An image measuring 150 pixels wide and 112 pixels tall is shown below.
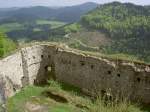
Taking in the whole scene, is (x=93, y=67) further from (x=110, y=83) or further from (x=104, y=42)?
(x=104, y=42)

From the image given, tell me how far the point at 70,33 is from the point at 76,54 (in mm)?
99818

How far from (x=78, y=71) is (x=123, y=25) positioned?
88.2 m

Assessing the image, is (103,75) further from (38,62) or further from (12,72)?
(12,72)

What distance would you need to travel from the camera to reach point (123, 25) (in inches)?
4313

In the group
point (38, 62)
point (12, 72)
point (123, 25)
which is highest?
point (38, 62)

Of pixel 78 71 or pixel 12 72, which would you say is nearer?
pixel 12 72

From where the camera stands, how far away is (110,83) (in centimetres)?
2214

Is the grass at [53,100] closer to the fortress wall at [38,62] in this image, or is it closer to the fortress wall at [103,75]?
the fortress wall at [103,75]

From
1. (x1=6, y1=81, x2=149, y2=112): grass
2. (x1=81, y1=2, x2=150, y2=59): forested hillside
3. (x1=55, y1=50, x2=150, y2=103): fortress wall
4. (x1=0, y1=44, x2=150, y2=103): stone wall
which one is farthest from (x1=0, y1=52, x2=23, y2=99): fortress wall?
(x1=81, y1=2, x2=150, y2=59): forested hillside

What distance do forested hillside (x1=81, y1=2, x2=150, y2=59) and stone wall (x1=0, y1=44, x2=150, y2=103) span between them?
43426 millimetres

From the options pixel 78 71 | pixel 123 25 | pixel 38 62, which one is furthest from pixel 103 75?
pixel 123 25

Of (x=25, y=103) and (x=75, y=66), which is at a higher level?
(x=75, y=66)

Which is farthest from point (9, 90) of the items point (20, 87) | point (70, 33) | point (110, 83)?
point (70, 33)

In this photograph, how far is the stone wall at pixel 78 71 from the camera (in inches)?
830
